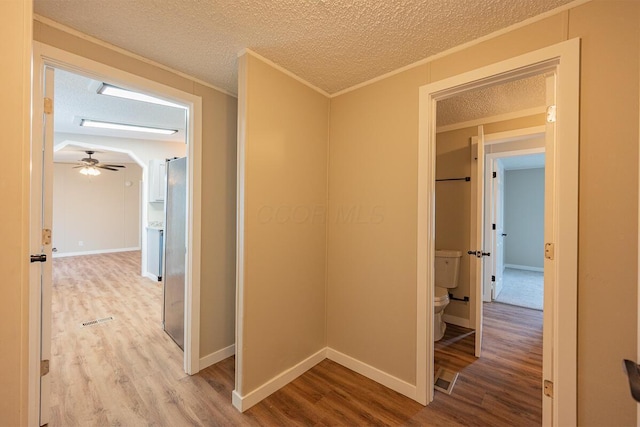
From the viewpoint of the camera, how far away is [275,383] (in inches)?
77.9

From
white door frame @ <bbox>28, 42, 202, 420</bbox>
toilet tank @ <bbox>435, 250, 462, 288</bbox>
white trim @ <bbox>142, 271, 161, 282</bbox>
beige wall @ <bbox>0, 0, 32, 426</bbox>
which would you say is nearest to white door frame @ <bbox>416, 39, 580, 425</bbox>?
toilet tank @ <bbox>435, 250, 462, 288</bbox>

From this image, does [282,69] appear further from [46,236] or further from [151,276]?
[151,276]

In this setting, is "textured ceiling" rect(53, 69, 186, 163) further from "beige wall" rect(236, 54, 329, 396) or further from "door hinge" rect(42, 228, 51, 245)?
"beige wall" rect(236, 54, 329, 396)

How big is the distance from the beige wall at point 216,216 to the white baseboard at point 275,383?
2.21 ft

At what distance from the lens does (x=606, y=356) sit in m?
1.27

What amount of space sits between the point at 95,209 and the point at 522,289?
10522 millimetres

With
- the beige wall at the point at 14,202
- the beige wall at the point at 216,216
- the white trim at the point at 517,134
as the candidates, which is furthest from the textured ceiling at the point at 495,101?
the beige wall at the point at 14,202

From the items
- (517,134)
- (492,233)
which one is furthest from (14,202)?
(492,233)

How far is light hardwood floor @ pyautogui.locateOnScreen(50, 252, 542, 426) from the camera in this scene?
1.70 meters

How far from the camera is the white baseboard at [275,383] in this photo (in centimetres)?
178

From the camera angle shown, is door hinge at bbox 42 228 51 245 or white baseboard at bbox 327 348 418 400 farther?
white baseboard at bbox 327 348 418 400

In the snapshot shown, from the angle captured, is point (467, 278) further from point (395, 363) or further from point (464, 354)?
point (395, 363)

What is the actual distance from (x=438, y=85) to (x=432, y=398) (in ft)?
7.19

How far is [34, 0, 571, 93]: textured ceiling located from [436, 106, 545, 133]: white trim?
1635mm
